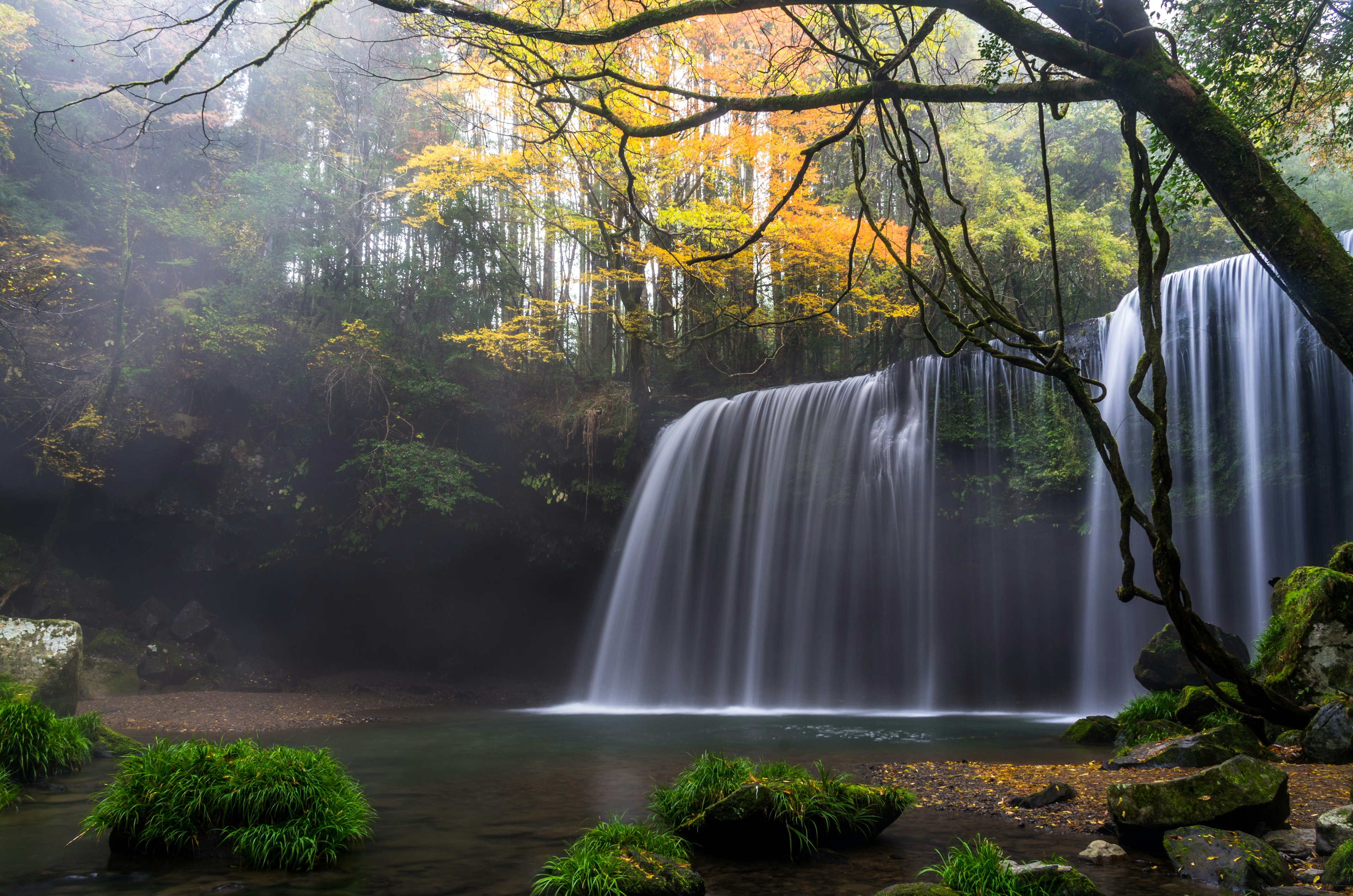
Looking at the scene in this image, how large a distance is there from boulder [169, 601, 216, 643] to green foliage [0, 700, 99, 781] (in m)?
8.72

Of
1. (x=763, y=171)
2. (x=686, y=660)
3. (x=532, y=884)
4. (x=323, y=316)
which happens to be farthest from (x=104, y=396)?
(x=532, y=884)

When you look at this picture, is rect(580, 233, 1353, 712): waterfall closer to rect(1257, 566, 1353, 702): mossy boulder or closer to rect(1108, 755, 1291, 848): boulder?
rect(1257, 566, 1353, 702): mossy boulder

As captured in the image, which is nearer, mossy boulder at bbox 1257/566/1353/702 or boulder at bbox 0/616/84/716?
mossy boulder at bbox 1257/566/1353/702

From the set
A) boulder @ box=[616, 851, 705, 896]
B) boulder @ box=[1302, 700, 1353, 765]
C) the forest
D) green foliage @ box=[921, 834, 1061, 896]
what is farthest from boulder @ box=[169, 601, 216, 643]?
boulder @ box=[1302, 700, 1353, 765]

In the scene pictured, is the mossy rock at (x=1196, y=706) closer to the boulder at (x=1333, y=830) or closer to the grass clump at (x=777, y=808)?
the boulder at (x=1333, y=830)

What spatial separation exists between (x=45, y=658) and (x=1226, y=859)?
36.0ft

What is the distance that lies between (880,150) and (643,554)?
10908 millimetres

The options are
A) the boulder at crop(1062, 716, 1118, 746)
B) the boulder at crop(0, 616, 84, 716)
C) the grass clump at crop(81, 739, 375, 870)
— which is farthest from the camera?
the boulder at crop(0, 616, 84, 716)

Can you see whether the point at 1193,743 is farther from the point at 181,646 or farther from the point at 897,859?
the point at 181,646

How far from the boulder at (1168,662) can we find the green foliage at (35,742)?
36.0 feet

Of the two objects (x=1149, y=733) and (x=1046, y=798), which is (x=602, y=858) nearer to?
(x=1046, y=798)

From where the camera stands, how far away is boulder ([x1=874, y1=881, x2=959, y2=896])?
3.52 metres

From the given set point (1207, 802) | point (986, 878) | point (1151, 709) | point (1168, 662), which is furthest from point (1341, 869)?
point (1168, 662)

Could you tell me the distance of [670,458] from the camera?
15.4 m
